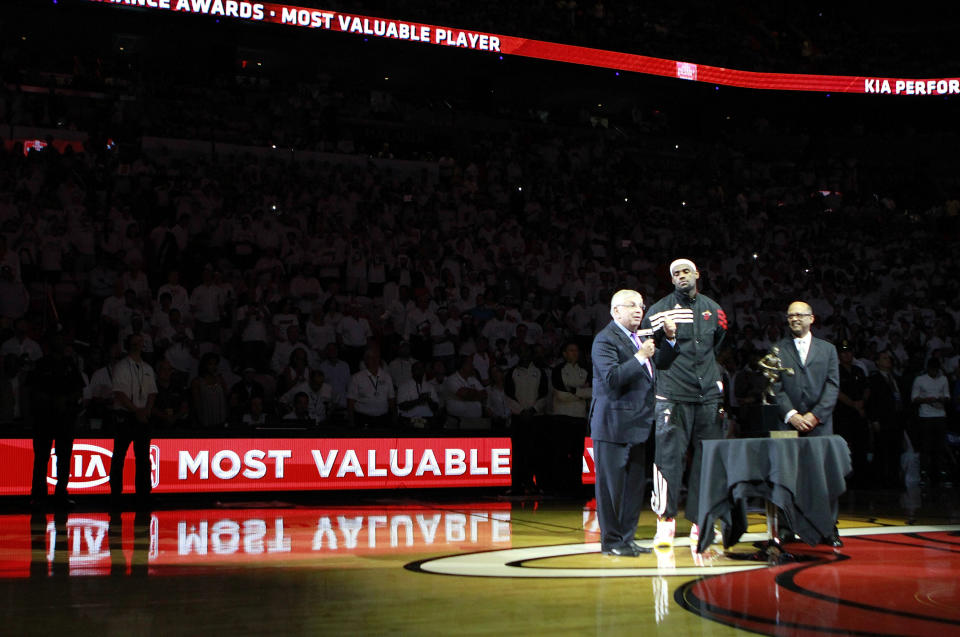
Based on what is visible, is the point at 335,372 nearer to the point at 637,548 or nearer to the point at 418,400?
the point at 418,400

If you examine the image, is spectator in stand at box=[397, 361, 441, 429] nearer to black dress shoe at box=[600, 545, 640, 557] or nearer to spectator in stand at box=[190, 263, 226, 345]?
spectator in stand at box=[190, 263, 226, 345]

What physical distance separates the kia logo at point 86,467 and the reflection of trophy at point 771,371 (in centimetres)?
740

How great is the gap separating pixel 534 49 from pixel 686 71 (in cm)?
521

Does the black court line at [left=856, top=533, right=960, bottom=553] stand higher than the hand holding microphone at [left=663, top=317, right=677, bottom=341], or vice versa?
the hand holding microphone at [left=663, top=317, right=677, bottom=341]

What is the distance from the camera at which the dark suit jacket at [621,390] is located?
24.6ft

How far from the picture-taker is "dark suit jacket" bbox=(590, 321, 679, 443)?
296 inches

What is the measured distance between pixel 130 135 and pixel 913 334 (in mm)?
15770

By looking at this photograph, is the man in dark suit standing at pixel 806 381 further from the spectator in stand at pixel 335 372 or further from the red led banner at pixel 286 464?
the spectator in stand at pixel 335 372

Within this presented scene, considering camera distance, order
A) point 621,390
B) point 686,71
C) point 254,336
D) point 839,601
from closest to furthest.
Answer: point 839,601, point 621,390, point 254,336, point 686,71

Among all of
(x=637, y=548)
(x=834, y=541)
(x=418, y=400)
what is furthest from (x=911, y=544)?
(x=418, y=400)

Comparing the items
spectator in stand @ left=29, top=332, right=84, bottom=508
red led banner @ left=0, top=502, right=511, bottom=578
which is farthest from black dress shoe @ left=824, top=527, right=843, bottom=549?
spectator in stand @ left=29, top=332, right=84, bottom=508

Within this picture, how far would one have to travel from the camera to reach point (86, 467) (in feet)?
38.2

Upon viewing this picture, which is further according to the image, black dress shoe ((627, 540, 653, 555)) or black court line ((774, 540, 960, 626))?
black dress shoe ((627, 540, 653, 555))

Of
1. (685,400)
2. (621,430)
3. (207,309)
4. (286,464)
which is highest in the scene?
(207,309)
